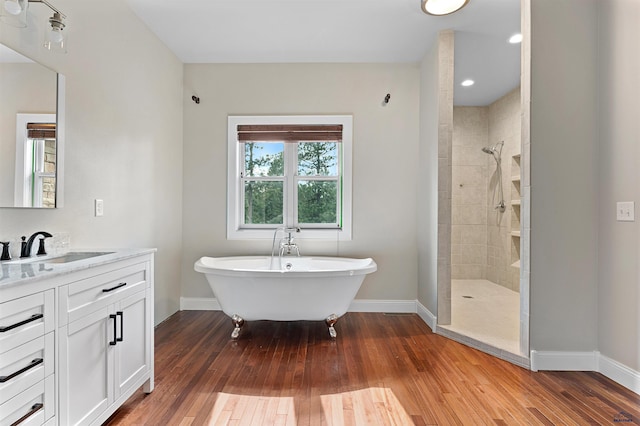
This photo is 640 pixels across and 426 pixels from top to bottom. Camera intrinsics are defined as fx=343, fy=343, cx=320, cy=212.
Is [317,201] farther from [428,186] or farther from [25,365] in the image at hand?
[25,365]

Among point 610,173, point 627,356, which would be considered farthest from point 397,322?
point 610,173

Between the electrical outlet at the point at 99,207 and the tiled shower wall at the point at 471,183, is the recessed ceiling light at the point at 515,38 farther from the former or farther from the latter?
the electrical outlet at the point at 99,207

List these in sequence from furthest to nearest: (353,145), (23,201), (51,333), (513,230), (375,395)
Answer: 1. (513,230)
2. (353,145)
3. (375,395)
4. (23,201)
5. (51,333)

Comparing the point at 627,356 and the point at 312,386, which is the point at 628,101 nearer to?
the point at 627,356

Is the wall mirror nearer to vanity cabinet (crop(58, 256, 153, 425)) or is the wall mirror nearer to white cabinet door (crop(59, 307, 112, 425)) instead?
vanity cabinet (crop(58, 256, 153, 425))

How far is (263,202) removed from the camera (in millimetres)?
3771

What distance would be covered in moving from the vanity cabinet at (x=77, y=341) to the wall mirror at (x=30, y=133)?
627 mm

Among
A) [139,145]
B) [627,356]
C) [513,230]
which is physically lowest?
[627,356]

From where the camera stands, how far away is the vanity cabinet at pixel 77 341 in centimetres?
111

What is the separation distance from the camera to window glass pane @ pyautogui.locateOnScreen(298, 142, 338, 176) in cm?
375

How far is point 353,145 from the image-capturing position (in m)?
3.60

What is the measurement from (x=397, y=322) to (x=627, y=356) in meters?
1.65

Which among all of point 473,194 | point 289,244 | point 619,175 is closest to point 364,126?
point 289,244

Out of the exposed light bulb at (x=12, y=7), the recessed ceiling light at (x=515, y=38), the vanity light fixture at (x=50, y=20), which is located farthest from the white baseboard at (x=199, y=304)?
the recessed ceiling light at (x=515, y=38)
